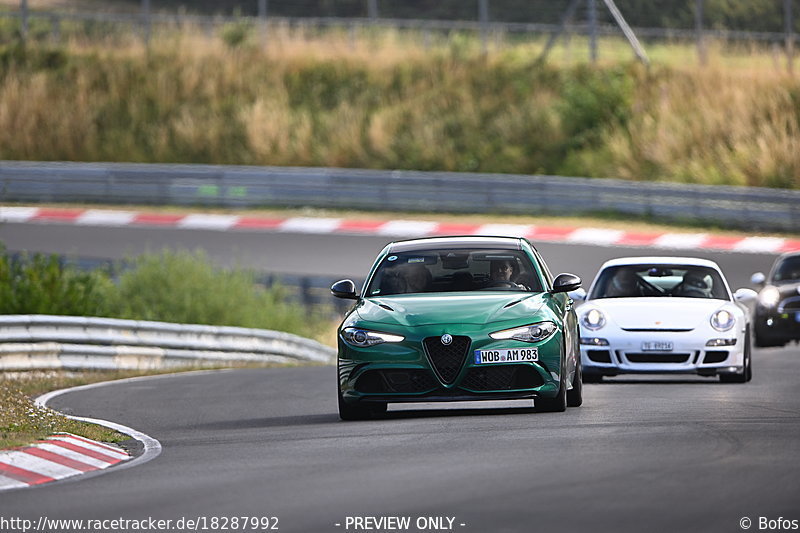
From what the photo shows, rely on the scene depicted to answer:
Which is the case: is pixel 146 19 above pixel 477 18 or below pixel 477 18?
above

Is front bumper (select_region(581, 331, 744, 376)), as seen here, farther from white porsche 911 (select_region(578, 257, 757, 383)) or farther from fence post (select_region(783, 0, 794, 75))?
fence post (select_region(783, 0, 794, 75))

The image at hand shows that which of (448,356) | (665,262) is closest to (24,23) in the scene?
(665,262)

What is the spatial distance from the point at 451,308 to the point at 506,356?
0.58m

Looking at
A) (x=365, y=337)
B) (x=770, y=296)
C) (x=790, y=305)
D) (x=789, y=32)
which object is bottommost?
(x=790, y=305)

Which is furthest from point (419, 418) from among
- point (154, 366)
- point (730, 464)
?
point (154, 366)

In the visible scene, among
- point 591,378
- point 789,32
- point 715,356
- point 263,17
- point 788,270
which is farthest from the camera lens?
point 263,17

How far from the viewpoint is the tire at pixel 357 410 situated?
1267cm

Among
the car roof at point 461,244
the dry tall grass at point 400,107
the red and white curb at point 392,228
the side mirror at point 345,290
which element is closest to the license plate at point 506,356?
the side mirror at point 345,290

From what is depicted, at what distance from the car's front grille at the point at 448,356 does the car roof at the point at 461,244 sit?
5.05 feet

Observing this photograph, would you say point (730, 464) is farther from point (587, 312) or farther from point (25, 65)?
point (25, 65)

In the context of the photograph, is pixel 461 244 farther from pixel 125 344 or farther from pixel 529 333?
pixel 125 344

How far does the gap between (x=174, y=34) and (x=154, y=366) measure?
1098 inches

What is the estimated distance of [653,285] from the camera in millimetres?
17484

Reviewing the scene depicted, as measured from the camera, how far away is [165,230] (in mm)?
34500
